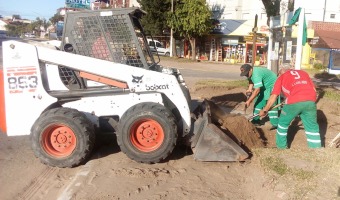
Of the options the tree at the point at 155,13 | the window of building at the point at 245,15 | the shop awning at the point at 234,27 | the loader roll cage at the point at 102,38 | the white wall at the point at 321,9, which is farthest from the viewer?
the window of building at the point at 245,15

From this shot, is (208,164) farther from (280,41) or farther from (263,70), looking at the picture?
(280,41)

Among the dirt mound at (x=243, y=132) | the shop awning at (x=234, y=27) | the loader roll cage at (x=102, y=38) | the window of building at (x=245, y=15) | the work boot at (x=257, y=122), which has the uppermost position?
the window of building at (x=245, y=15)

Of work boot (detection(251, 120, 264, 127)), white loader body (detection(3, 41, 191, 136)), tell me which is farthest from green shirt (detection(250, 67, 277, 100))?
white loader body (detection(3, 41, 191, 136))

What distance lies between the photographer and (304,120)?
588 cm

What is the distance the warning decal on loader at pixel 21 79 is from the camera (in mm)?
5352

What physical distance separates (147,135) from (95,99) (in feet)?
3.24

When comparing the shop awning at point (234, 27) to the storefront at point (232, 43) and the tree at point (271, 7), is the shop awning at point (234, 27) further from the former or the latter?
the tree at point (271, 7)

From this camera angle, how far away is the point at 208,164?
529 centimetres

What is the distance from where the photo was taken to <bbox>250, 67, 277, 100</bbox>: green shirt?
7.28 m

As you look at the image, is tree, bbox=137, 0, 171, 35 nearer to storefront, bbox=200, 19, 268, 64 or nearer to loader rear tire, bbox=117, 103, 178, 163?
storefront, bbox=200, 19, 268, 64

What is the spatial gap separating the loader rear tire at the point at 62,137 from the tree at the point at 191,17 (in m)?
28.9

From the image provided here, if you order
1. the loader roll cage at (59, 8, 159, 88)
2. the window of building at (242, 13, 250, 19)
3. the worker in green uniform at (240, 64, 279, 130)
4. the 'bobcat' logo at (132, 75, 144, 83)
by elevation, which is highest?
the window of building at (242, 13, 250, 19)

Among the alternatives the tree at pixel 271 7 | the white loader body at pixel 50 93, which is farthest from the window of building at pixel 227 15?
the white loader body at pixel 50 93

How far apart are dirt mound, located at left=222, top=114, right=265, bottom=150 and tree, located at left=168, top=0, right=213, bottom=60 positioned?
27817 mm
